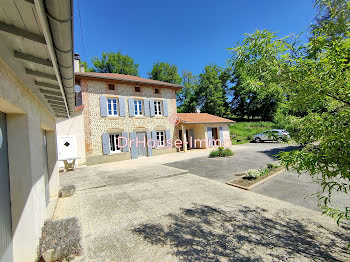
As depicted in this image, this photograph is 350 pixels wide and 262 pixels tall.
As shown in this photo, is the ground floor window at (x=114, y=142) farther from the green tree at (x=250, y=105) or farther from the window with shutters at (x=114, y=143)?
the green tree at (x=250, y=105)

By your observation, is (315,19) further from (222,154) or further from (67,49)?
(222,154)

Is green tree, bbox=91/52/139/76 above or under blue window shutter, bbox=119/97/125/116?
above

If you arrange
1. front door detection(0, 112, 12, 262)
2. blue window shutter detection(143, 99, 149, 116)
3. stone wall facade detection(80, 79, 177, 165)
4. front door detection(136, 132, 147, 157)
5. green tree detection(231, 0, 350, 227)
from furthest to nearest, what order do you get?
blue window shutter detection(143, 99, 149, 116)
front door detection(136, 132, 147, 157)
stone wall facade detection(80, 79, 177, 165)
front door detection(0, 112, 12, 262)
green tree detection(231, 0, 350, 227)

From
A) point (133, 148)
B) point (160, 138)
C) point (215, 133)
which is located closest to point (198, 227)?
point (133, 148)

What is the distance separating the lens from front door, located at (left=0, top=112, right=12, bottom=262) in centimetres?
190

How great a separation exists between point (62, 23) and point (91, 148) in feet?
40.3

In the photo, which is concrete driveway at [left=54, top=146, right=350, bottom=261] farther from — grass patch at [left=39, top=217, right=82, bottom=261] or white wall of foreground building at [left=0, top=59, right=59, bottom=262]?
white wall of foreground building at [left=0, top=59, right=59, bottom=262]

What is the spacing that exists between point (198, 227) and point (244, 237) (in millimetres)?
877

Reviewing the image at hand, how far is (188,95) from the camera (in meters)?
36.0

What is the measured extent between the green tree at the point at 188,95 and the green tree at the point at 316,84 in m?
31.4

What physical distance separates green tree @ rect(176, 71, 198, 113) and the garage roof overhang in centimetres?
3177

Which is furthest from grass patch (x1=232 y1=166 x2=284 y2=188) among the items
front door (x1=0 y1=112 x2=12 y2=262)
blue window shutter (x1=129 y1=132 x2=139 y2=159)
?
blue window shutter (x1=129 y1=132 x2=139 y2=159)

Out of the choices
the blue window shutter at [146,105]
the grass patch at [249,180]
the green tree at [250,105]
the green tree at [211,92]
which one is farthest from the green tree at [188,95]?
the grass patch at [249,180]

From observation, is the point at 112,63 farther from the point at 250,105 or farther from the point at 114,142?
the point at 250,105
